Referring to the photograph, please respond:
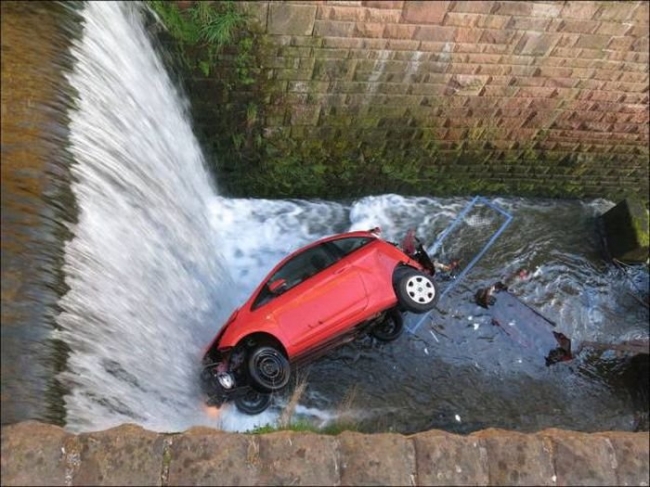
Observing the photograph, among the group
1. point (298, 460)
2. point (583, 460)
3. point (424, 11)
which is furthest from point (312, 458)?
point (424, 11)

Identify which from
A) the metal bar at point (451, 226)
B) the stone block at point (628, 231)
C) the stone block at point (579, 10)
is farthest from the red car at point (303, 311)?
the stone block at point (628, 231)

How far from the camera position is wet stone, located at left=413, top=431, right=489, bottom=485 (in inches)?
124

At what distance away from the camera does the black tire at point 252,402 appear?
538 centimetres

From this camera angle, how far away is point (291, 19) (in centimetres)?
511

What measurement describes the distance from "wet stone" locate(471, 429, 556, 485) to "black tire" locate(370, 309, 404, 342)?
279 cm

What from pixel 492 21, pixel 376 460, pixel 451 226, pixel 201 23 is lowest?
pixel 451 226

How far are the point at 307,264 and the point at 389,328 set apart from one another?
1.36 m

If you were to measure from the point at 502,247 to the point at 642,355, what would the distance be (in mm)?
2082

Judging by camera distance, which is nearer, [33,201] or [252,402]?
[33,201]

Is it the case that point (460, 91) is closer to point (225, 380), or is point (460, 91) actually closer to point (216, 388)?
point (225, 380)

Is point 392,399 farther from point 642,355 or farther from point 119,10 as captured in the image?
point 119,10

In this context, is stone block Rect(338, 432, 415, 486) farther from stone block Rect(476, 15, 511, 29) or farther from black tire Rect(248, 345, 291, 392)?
stone block Rect(476, 15, 511, 29)

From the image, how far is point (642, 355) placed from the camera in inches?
265

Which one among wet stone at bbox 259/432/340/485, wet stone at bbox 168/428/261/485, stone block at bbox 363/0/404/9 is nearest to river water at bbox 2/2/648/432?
wet stone at bbox 168/428/261/485
